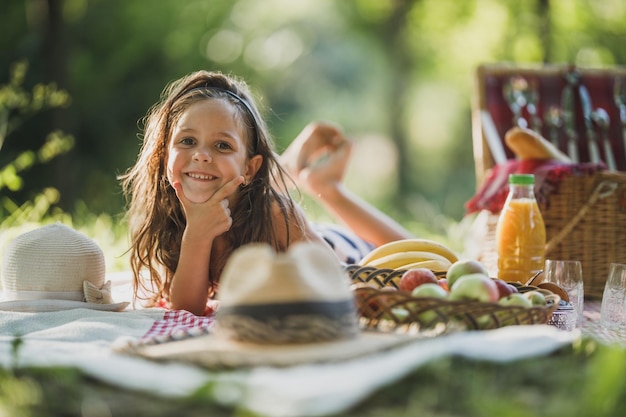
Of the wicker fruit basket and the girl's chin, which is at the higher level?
the girl's chin

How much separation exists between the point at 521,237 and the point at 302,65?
47.6ft

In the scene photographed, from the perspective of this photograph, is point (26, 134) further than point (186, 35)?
No

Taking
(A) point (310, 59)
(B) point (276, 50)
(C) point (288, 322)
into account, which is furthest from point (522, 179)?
(A) point (310, 59)

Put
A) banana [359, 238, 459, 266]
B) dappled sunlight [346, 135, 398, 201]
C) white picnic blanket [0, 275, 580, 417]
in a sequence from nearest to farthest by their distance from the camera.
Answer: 1. white picnic blanket [0, 275, 580, 417]
2. banana [359, 238, 459, 266]
3. dappled sunlight [346, 135, 398, 201]

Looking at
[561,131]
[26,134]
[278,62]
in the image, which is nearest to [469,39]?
[278,62]

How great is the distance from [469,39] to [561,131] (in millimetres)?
9075

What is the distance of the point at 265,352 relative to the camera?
1.40 metres

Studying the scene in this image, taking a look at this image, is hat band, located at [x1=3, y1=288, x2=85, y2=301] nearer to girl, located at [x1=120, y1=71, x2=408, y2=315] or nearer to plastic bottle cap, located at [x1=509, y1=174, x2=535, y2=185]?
girl, located at [x1=120, y1=71, x2=408, y2=315]

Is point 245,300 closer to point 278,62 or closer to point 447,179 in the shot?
point 278,62

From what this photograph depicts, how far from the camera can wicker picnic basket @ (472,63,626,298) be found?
355 centimetres

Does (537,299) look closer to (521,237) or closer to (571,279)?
(571,279)

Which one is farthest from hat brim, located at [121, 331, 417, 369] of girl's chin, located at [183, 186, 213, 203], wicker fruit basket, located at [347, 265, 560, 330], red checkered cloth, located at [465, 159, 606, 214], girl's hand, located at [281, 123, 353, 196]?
girl's hand, located at [281, 123, 353, 196]

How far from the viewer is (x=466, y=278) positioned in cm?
182

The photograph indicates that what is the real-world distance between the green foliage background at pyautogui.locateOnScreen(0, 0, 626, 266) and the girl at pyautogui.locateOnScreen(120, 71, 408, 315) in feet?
0.82
